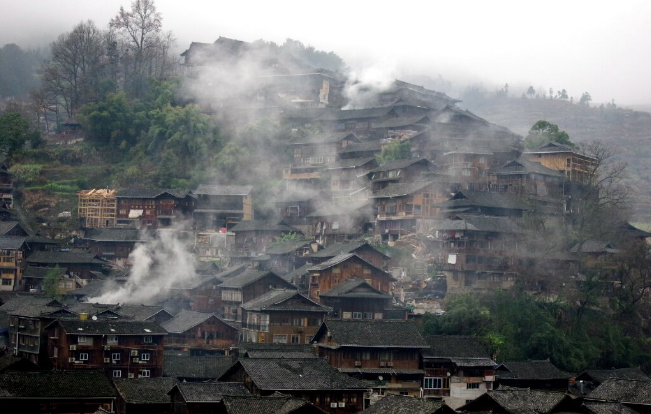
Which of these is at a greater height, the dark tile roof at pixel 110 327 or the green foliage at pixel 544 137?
the green foliage at pixel 544 137

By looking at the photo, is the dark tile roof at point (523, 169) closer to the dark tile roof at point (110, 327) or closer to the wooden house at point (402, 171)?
the wooden house at point (402, 171)

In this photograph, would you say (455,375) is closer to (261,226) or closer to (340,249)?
(340,249)

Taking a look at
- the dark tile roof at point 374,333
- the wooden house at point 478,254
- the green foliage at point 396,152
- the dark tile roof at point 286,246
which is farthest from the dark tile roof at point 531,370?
the green foliage at point 396,152

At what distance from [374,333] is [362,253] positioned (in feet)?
43.1

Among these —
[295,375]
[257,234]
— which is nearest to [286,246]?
[257,234]

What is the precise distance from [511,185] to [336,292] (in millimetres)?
21664

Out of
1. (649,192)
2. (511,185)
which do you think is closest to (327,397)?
(511,185)

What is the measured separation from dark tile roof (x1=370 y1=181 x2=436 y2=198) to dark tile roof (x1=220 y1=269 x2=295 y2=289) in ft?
40.5

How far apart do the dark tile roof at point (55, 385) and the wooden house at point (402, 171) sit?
109ft

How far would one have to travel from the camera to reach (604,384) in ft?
165

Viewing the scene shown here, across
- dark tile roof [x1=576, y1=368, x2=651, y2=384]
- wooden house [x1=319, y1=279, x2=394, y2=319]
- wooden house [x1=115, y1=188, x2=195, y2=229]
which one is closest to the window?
wooden house [x1=319, y1=279, x2=394, y2=319]

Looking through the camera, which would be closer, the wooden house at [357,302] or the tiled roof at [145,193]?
Result: the wooden house at [357,302]

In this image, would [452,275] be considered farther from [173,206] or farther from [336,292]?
[173,206]

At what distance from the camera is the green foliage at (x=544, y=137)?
275ft
